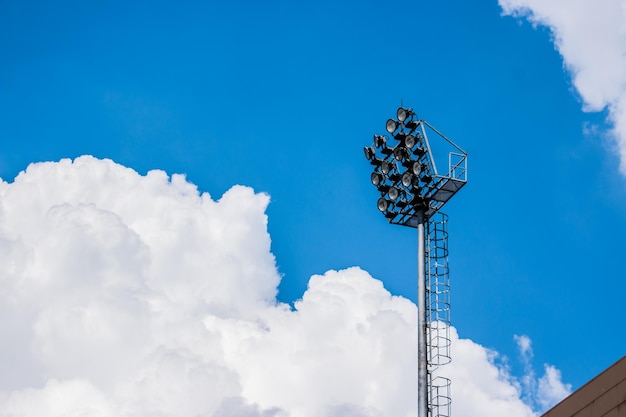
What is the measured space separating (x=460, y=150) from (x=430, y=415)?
10.4m

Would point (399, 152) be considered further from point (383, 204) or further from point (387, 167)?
point (383, 204)

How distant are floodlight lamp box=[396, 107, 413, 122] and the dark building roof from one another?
565 inches

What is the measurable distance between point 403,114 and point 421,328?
28.8 ft

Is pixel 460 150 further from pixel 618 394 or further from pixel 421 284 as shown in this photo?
pixel 618 394

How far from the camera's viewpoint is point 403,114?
38.0 m

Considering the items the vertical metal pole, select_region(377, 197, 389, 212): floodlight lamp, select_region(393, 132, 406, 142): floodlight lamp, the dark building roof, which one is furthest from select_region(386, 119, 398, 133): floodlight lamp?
the dark building roof

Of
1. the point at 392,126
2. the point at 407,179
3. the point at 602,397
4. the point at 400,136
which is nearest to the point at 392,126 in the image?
the point at 392,126

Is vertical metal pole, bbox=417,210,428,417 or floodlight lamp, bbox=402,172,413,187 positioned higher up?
floodlight lamp, bbox=402,172,413,187

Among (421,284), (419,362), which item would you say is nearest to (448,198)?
(421,284)

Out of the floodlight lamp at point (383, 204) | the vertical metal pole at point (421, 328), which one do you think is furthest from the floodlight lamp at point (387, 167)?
the vertical metal pole at point (421, 328)

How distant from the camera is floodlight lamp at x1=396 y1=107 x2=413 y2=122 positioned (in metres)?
37.9

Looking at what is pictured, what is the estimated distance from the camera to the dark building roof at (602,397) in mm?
24688

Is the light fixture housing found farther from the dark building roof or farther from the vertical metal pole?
the dark building roof

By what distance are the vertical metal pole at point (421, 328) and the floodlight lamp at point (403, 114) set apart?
155 inches
